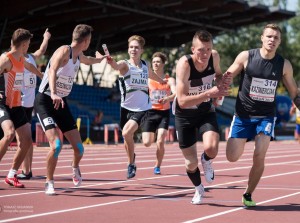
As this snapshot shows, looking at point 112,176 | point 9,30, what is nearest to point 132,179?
point 112,176

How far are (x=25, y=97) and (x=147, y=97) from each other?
2.17 m

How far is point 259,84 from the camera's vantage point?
8.29m

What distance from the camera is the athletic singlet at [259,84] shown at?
8281mm

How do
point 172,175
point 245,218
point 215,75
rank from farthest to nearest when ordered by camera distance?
point 172,175
point 215,75
point 245,218

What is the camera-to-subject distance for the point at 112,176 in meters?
12.5

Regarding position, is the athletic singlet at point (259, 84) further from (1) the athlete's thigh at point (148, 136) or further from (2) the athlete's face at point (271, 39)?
(1) the athlete's thigh at point (148, 136)

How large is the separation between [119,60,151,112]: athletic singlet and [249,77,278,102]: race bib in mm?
4082

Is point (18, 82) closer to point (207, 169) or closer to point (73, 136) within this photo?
point (73, 136)

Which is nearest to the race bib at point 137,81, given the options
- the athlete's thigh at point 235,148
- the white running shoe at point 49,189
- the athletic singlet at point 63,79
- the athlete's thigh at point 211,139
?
the athletic singlet at point 63,79

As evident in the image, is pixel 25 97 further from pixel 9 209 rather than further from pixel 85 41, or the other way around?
pixel 9 209

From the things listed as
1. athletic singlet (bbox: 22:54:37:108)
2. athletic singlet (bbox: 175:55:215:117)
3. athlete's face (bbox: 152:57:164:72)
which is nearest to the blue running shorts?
athletic singlet (bbox: 175:55:215:117)

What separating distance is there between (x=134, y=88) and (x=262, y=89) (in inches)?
168

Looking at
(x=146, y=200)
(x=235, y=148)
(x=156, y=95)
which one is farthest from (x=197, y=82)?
(x=156, y=95)

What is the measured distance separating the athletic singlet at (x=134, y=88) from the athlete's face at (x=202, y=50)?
402cm
